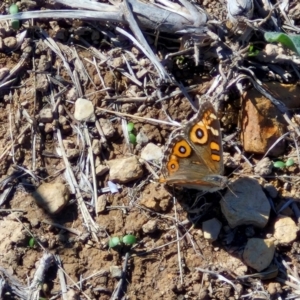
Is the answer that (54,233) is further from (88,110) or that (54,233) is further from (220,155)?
(220,155)

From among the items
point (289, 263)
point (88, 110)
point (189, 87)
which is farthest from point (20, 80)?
point (289, 263)

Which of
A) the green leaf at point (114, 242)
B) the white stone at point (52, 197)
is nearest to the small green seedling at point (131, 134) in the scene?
the white stone at point (52, 197)

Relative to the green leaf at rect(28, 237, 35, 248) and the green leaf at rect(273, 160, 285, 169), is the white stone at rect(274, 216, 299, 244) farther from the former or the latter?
the green leaf at rect(28, 237, 35, 248)

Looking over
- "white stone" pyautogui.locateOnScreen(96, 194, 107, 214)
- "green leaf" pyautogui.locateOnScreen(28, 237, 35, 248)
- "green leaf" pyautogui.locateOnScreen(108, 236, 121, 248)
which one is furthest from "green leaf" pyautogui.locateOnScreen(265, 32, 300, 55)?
"green leaf" pyautogui.locateOnScreen(28, 237, 35, 248)

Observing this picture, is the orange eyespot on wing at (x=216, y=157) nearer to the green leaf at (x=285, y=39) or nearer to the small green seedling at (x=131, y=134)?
the small green seedling at (x=131, y=134)

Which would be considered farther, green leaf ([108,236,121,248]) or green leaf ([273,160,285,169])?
green leaf ([273,160,285,169])

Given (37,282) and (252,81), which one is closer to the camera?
(37,282)
